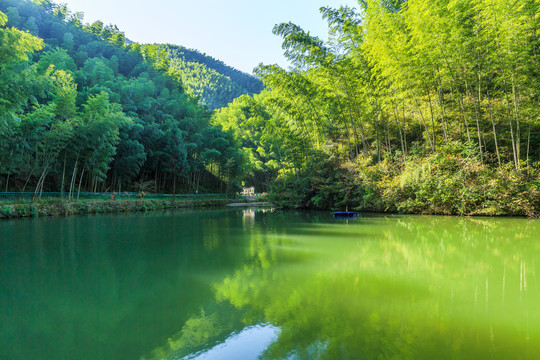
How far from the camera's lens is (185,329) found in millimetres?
2168

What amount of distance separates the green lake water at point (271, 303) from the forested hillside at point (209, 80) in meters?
54.7

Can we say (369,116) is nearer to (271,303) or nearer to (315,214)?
(315,214)

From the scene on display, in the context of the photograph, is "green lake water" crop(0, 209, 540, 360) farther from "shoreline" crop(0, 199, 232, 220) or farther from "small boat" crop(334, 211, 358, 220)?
"shoreline" crop(0, 199, 232, 220)

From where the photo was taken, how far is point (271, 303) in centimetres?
270

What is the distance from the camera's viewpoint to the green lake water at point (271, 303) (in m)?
1.90

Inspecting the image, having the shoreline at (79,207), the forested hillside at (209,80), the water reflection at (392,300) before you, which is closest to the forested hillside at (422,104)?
the water reflection at (392,300)

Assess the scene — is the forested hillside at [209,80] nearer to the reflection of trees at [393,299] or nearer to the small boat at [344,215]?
the small boat at [344,215]

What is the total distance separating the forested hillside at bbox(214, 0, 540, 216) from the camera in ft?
32.2

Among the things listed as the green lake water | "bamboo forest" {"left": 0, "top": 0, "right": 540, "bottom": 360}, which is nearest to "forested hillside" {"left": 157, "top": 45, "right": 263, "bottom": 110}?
"bamboo forest" {"left": 0, "top": 0, "right": 540, "bottom": 360}

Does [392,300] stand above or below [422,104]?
below

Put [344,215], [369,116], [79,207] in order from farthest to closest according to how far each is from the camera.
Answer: [369,116], [79,207], [344,215]

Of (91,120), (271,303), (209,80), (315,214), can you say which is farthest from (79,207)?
(209,80)

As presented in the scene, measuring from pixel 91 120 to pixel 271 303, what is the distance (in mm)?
13750

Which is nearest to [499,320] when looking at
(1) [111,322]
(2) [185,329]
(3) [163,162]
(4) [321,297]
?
(4) [321,297]
